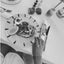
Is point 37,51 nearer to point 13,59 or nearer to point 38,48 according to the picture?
point 38,48

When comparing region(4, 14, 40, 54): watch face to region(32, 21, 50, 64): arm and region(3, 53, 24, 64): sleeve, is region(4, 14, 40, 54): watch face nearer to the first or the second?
region(32, 21, 50, 64): arm

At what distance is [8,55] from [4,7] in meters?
0.38

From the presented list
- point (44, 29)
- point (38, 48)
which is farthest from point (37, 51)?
point (44, 29)

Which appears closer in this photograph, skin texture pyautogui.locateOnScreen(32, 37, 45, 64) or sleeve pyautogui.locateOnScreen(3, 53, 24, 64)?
skin texture pyautogui.locateOnScreen(32, 37, 45, 64)

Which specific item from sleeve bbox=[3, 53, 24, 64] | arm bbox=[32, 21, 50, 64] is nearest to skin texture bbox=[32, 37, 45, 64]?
arm bbox=[32, 21, 50, 64]

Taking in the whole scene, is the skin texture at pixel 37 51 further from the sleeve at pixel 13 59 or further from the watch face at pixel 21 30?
the sleeve at pixel 13 59

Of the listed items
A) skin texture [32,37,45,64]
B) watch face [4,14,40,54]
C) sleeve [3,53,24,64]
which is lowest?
sleeve [3,53,24,64]

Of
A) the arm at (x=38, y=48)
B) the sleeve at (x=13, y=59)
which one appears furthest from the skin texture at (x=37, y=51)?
the sleeve at (x=13, y=59)

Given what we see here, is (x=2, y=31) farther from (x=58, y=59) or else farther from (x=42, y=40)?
(x=58, y=59)

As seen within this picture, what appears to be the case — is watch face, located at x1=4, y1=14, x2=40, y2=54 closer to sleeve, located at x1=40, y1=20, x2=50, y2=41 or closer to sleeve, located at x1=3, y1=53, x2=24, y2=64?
sleeve, located at x1=40, y1=20, x2=50, y2=41

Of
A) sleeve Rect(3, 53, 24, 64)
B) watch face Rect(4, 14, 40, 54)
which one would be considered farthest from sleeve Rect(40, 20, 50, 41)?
sleeve Rect(3, 53, 24, 64)

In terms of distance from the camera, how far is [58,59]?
1019mm

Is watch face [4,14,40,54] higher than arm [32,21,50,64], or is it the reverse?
watch face [4,14,40,54]

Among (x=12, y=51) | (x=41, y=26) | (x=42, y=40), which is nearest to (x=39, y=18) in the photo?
(x=41, y=26)
